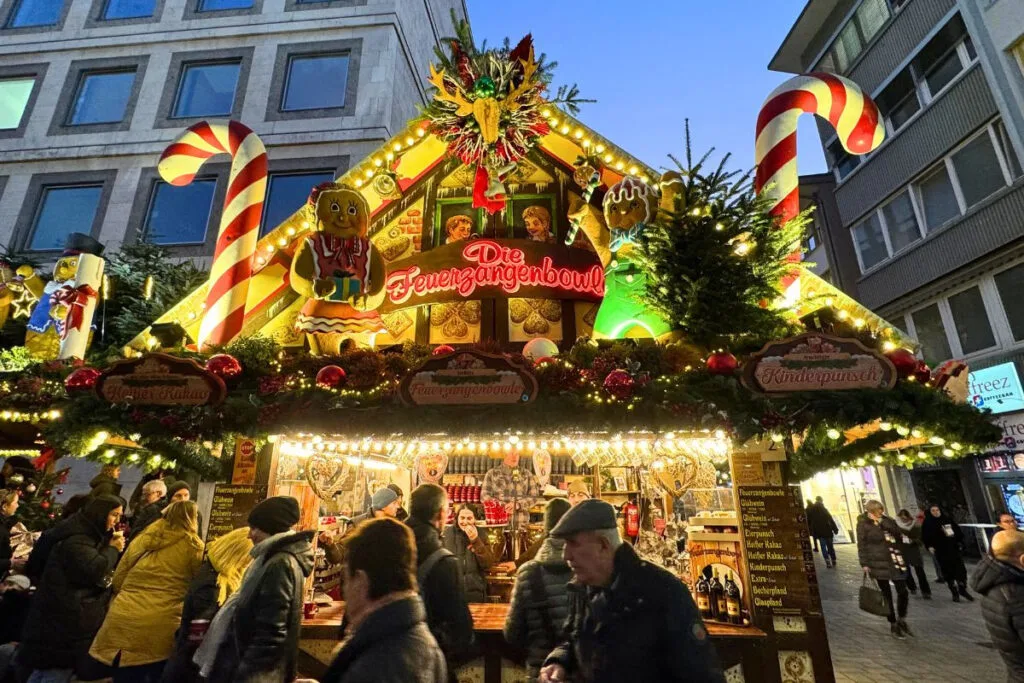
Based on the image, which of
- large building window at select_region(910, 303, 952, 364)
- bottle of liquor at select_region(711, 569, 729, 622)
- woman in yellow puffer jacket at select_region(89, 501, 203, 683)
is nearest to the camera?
woman in yellow puffer jacket at select_region(89, 501, 203, 683)

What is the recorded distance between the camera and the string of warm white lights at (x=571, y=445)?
6.21 meters

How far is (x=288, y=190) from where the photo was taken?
47.3 ft

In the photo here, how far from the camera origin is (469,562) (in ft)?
21.5

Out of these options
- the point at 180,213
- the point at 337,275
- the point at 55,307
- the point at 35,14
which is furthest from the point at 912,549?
the point at 35,14

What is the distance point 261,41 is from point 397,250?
12787 mm

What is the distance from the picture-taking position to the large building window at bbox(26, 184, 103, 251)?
1446 cm

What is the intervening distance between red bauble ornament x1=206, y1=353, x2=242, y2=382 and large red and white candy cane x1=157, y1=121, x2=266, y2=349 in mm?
866

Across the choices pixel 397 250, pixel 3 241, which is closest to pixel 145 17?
pixel 3 241

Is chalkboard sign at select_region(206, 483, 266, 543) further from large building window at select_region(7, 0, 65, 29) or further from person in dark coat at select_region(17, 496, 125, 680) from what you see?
large building window at select_region(7, 0, 65, 29)

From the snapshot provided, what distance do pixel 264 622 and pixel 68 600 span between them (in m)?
2.93

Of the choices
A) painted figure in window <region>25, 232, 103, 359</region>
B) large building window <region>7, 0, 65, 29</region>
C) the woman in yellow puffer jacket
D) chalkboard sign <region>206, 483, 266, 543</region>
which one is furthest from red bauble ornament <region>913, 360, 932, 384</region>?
large building window <region>7, 0, 65, 29</region>

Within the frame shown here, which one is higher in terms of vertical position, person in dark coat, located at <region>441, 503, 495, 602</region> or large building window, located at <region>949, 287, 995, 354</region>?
large building window, located at <region>949, 287, 995, 354</region>

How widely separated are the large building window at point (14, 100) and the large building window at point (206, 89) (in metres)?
4.90

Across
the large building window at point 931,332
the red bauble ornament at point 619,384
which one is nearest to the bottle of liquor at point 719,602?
the red bauble ornament at point 619,384
